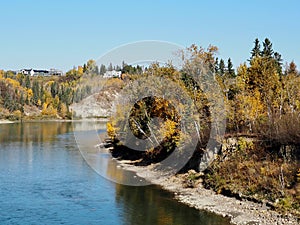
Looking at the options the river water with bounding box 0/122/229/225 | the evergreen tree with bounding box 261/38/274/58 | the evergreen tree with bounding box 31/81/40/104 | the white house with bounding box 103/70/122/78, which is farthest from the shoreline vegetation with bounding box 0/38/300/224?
the evergreen tree with bounding box 31/81/40/104

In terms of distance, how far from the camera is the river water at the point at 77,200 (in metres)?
21.6

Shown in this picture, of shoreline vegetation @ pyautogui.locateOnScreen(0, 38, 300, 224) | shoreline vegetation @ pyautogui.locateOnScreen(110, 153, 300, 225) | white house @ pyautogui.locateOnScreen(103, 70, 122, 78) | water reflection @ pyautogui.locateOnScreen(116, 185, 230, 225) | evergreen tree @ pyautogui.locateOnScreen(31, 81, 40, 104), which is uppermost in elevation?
white house @ pyautogui.locateOnScreen(103, 70, 122, 78)

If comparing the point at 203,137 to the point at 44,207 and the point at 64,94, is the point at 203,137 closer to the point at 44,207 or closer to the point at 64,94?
the point at 44,207

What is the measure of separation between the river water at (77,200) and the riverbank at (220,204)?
791 mm

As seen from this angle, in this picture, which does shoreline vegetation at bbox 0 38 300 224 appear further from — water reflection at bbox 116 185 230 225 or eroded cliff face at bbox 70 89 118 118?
eroded cliff face at bbox 70 89 118 118

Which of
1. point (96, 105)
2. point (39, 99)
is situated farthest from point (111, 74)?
point (39, 99)

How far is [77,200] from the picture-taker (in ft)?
82.1

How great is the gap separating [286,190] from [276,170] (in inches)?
78.4

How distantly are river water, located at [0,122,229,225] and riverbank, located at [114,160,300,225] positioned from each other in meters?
0.79

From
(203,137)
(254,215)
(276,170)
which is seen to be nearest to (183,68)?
(203,137)

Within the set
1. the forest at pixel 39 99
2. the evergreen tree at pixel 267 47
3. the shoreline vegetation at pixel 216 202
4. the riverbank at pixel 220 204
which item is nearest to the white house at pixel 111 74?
the forest at pixel 39 99

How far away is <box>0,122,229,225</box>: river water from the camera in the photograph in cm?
2158

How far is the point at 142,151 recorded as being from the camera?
130 feet

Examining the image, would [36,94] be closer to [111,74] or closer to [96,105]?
[111,74]
